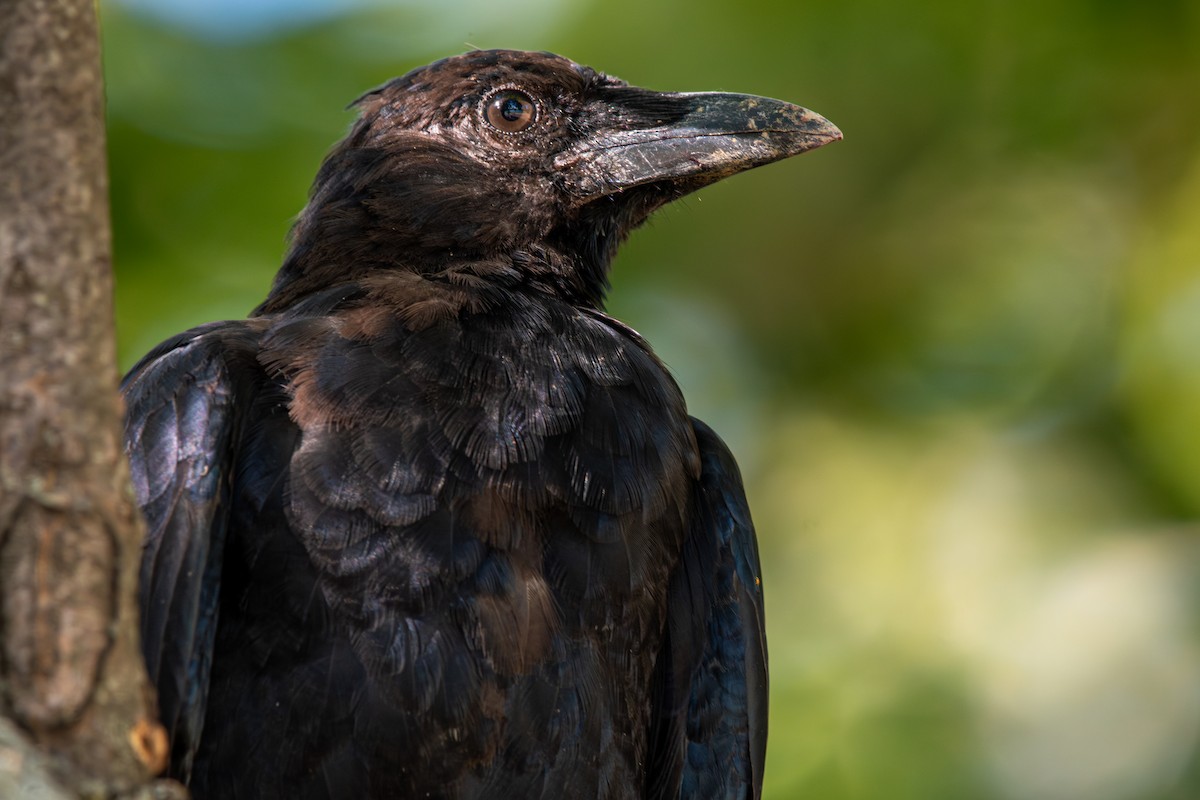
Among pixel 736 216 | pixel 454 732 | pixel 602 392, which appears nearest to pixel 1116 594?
pixel 736 216

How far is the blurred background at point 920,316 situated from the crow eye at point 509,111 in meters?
1.65

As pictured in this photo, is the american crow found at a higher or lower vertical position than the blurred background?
lower

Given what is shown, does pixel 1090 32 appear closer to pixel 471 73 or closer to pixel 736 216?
pixel 736 216

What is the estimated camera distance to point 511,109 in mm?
4539

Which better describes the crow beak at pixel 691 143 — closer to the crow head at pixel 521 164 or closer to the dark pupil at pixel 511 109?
the crow head at pixel 521 164

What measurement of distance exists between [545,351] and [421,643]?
82 cm

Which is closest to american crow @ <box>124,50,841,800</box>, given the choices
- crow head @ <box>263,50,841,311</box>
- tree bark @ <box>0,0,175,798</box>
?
crow head @ <box>263,50,841,311</box>

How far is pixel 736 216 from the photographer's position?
22.5ft

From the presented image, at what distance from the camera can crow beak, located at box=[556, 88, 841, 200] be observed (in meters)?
4.45

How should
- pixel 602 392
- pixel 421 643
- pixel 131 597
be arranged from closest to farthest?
1. pixel 131 597
2. pixel 421 643
3. pixel 602 392

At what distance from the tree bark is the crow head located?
2152 mm

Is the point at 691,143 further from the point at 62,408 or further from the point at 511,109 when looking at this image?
the point at 62,408

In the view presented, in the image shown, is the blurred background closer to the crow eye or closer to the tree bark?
the crow eye

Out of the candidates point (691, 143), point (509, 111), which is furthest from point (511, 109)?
point (691, 143)
